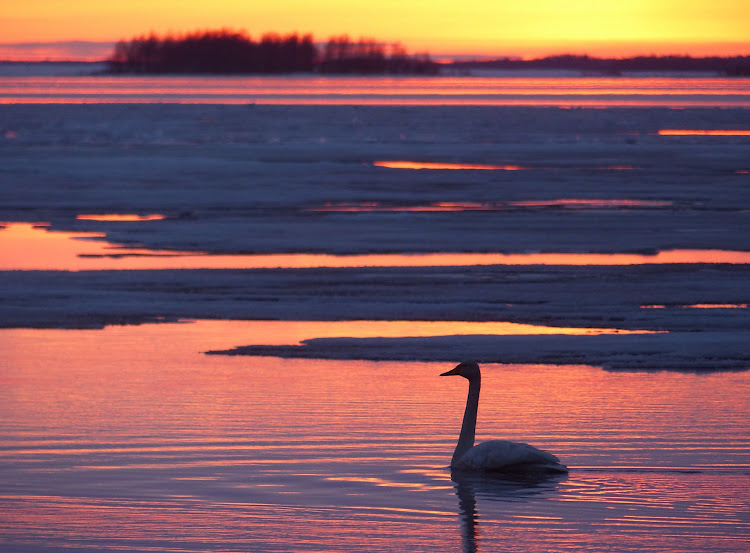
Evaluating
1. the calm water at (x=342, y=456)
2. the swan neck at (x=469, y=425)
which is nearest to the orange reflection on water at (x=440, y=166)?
the calm water at (x=342, y=456)

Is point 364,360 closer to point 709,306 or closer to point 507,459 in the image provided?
point 507,459

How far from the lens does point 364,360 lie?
31.0 ft

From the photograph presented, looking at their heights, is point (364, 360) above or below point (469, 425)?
below

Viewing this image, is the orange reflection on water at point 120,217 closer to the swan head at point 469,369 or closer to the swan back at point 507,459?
the swan head at point 469,369

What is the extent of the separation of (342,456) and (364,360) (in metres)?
2.51

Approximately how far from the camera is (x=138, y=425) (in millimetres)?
7582

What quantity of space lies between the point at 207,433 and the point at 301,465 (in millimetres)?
794

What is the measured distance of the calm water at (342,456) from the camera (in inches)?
229

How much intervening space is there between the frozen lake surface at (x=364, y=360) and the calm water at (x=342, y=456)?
21 mm

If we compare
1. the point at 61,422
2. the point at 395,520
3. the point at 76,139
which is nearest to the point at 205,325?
the point at 61,422

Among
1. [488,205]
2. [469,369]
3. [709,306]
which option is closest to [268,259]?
[709,306]

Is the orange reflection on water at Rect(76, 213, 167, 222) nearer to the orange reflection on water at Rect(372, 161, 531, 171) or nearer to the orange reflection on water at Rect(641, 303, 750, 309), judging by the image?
the orange reflection on water at Rect(372, 161, 531, 171)

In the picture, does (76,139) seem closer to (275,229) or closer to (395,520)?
(275,229)

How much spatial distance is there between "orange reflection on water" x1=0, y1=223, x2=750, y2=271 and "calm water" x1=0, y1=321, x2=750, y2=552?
14.0 ft
